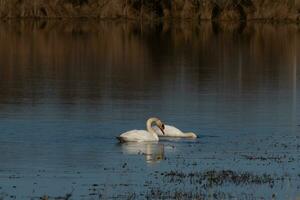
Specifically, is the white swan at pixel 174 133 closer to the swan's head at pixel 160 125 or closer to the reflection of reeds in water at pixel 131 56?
the swan's head at pixel 160 125

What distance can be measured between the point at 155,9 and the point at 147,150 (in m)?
63.6

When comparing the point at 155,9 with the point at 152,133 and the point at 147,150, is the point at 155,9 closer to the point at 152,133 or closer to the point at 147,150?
the point at 152,133

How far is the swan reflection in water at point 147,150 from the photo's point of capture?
22500mm

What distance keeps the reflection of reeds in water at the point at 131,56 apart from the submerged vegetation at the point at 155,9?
3099mm

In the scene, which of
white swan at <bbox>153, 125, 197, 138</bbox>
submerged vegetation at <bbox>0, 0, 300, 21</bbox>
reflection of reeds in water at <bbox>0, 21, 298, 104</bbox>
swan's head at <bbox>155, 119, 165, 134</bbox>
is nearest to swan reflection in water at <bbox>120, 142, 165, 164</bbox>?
swan's head at <bbox>155, 119, 165, 134</bbox>

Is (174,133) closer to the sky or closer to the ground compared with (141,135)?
closer to the ground

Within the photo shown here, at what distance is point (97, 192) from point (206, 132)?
8282mm

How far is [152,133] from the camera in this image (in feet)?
81.8

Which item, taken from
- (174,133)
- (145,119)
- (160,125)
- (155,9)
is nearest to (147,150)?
(160,125)

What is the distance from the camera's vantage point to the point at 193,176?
20.0 metres

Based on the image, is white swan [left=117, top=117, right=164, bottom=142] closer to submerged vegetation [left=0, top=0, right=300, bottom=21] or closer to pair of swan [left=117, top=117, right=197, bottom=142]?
pair of swan [left=117, top=117, right=197, bottom=142]

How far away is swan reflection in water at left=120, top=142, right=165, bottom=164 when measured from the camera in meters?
22.5

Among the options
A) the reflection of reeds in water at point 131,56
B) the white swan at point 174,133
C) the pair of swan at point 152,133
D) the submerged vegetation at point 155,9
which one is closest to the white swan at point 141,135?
the pair of swan at point 152,133

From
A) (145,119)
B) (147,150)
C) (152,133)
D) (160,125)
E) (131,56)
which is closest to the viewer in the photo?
(147,150)
